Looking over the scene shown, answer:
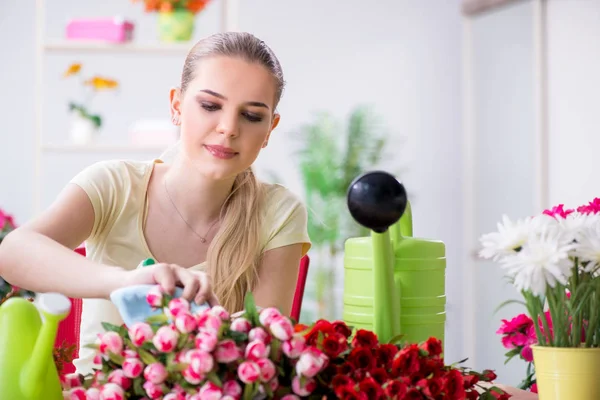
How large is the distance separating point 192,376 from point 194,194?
97 cm

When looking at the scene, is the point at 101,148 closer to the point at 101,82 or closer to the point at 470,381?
the point at 101,82

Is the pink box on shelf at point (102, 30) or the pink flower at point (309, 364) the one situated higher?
the pink box on shelf at point (102, 30)

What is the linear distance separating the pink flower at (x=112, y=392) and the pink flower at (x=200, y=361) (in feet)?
0.24

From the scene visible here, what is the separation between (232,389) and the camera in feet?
2.32

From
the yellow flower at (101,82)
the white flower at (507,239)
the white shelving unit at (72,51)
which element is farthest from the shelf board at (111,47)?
the white flower at (507,239)

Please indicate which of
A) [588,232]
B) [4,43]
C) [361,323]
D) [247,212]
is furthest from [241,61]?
[4,43]

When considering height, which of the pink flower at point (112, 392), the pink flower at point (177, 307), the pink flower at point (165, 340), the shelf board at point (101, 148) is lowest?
the pink flower at point (112, 392)

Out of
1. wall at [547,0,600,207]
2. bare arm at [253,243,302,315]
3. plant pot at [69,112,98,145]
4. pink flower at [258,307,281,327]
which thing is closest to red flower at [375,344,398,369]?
pink flower at [258,307,281,327]

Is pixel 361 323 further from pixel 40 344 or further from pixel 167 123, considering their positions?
pixel 167 123

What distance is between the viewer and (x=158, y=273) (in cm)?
87

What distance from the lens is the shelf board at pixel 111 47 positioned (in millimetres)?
4453

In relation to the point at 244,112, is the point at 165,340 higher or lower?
lower

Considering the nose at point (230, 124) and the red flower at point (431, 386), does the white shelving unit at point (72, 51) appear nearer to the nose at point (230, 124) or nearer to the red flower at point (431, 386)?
the nose at point (230, 124)

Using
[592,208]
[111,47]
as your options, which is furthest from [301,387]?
[111,47]
